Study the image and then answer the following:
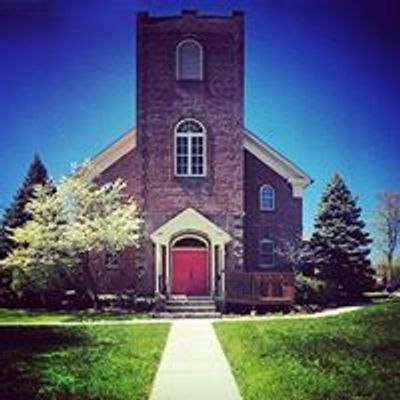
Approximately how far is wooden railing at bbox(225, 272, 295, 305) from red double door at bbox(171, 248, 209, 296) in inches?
36.3

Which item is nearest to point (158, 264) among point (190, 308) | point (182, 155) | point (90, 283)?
point (190, 308)

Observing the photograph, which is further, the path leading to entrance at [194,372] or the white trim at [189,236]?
the white trim at [189,236]

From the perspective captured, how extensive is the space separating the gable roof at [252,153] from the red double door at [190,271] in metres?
2.29

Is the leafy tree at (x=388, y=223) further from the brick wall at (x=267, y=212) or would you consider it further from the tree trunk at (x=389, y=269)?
the brick wall at (x=267, y=212)

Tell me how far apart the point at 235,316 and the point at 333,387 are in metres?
8.75

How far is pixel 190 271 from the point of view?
17.2m

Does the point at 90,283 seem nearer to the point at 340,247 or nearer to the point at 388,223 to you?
the point at 340,247

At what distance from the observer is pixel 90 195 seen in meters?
16.9

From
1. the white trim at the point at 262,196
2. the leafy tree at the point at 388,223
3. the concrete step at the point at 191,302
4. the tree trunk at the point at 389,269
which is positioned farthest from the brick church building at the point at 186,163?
the leafy tree at the point at 388,223

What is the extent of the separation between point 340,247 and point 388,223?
5053 mm

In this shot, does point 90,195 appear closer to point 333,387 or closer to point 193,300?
point 193,300

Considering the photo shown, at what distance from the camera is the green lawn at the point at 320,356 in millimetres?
6871

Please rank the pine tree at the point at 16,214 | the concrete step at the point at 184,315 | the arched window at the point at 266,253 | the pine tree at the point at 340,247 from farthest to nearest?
the arched window at the point at 266,253, the concrete step at the point at 184,315, the pine tree at the point at 16,214, the pine tree at the point at 340,247

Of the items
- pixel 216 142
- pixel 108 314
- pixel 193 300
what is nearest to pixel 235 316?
pixel 193 300
